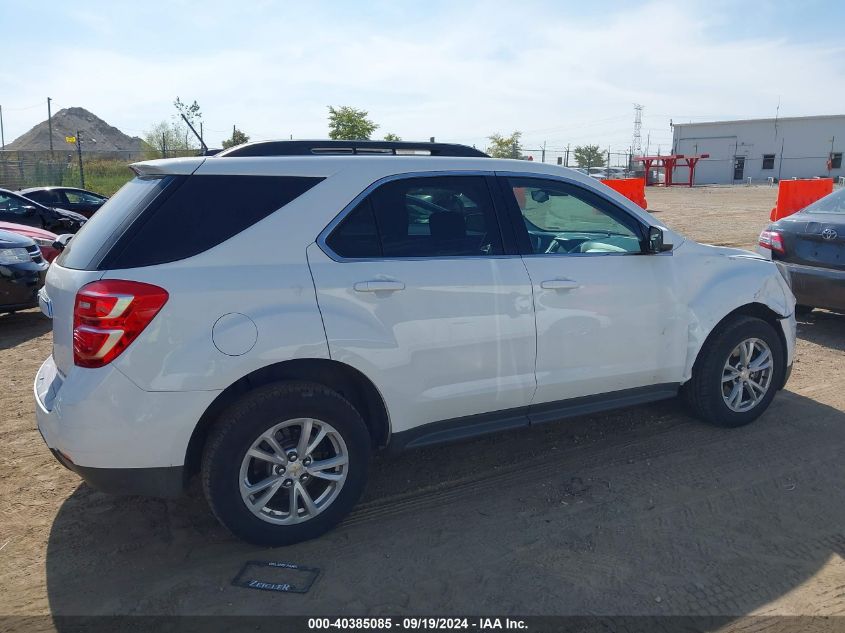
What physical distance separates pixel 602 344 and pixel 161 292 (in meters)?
2.44

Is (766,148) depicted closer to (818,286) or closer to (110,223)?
(818,286)

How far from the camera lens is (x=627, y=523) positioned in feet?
11.4

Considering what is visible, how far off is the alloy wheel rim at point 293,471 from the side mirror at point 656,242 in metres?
2.19

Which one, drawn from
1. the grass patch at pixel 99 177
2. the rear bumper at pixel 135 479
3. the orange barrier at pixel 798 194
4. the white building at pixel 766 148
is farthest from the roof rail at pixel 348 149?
the white building at pixel 766 148

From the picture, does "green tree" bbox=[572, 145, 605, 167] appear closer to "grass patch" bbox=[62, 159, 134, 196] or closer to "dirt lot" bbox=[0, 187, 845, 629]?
"grass patch" bbox=[62, 159, 134, 196]

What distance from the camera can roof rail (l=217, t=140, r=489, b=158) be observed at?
349cm

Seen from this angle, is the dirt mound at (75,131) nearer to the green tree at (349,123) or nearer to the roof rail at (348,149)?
the green tree at (349,123)

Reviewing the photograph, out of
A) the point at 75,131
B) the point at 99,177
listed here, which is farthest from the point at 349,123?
the point at 75,131

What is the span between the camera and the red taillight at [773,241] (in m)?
6.97

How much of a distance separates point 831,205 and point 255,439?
6701 mm

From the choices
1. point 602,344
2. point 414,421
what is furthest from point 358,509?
point 602,344

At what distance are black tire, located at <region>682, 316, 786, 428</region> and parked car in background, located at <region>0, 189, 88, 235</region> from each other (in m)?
11.0

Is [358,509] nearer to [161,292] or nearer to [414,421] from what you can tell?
[414,421]

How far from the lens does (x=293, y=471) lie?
3.22 meters
